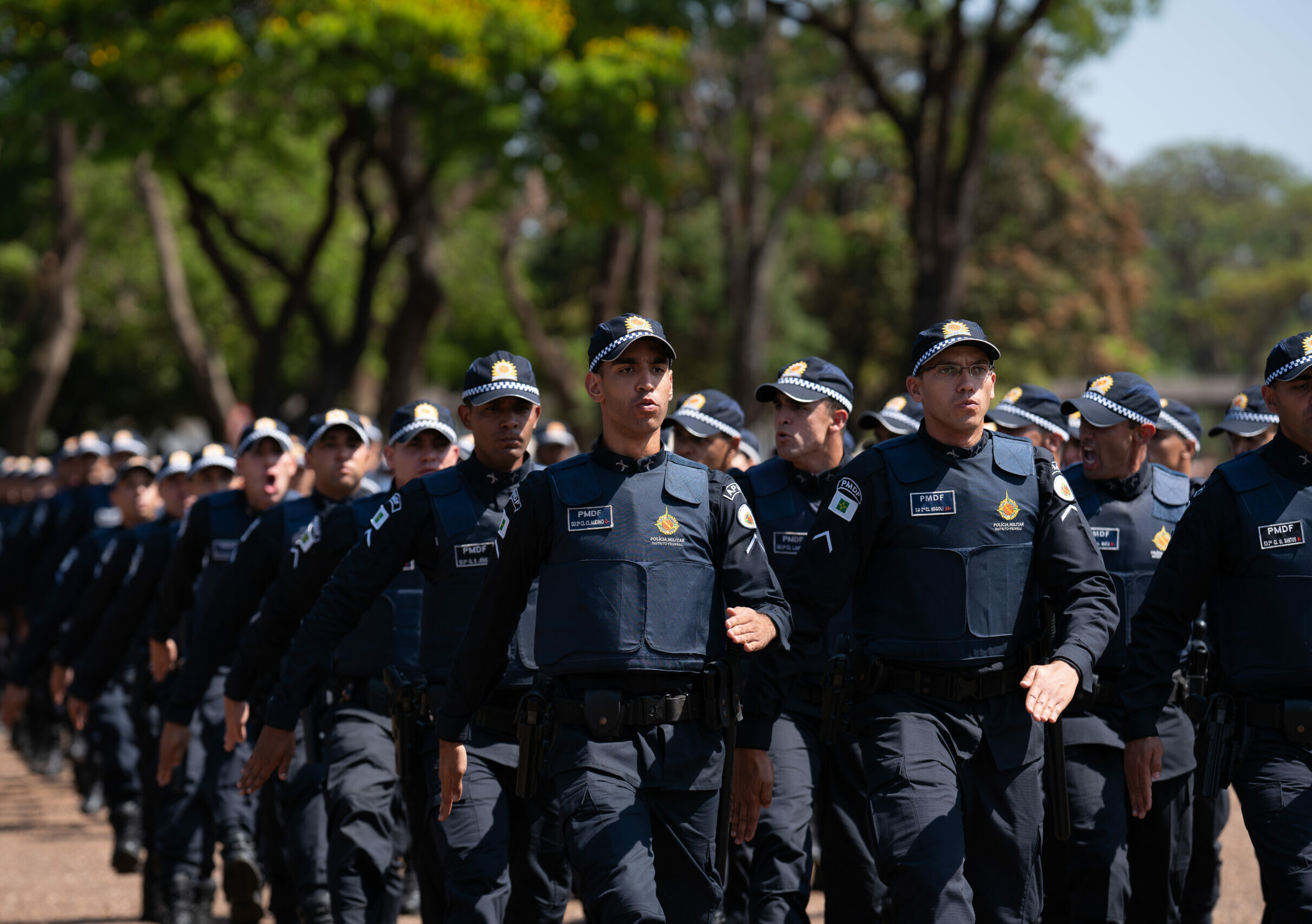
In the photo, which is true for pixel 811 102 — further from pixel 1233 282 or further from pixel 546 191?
pixel 1233 282

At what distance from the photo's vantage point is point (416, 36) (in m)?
19.2

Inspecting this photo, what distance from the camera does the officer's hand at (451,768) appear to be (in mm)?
5574

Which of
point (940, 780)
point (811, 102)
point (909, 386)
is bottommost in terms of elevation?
point (940, 780)

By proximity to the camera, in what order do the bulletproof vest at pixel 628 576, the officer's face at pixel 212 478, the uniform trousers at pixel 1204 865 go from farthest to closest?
the officer's face at pixel 212 478 → the uniform trousers at pixel 1204 865 → the bulletproof vest at pixel 628 576

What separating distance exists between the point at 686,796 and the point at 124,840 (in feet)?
21.4

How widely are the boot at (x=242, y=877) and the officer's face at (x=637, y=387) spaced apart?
3922 mm

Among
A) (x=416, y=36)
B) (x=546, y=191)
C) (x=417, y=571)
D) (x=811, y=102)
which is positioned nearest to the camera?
(x=417, y=571)

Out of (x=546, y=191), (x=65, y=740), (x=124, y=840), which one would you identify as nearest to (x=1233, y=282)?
(x=546, y=191)

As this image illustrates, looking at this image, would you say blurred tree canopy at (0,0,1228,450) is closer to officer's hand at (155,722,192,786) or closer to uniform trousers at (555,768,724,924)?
officer's hand at (155,722,192,786)

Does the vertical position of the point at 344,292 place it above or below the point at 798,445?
above

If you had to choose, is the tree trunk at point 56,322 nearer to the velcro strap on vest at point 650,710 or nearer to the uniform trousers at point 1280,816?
the velcro strap on vest at point 650,710

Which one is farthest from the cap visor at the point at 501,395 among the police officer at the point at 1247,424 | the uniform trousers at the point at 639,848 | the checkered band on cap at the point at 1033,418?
the police officer at the point at 1247,424

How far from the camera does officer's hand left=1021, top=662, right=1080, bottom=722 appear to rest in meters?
5.02

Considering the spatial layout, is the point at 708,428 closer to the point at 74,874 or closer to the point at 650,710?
the point at 650,710
